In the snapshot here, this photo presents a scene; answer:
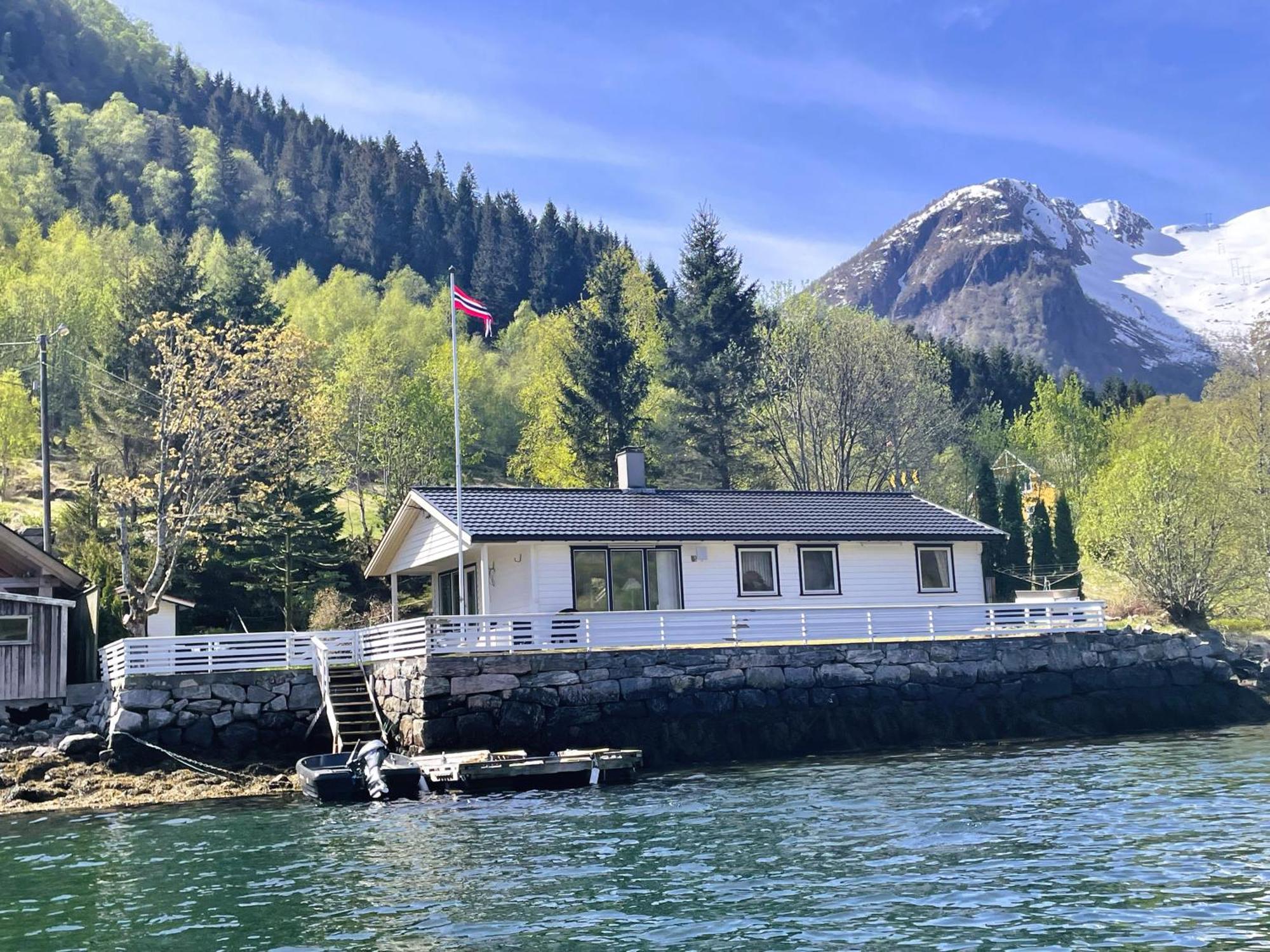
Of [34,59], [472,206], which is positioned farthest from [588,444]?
[34,59]

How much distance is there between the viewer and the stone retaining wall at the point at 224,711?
81.1 ft

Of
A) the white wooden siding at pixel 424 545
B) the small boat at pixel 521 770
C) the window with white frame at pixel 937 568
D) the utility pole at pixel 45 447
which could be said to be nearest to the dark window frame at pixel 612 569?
the white wooden siding at pixel 424 545

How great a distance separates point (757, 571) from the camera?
101 ft

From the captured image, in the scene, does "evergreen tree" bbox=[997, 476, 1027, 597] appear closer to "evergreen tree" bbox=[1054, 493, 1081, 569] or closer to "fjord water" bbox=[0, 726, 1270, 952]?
"evergreen tree" bbox=[1054, 493, 1081, 569]

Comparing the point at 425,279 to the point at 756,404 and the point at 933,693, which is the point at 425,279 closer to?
the point at 756,404

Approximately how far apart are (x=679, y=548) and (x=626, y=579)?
1599mm

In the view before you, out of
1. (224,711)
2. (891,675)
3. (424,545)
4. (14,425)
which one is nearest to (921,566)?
(891,675)

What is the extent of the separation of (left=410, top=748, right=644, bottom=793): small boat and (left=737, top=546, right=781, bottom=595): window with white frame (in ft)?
30.3

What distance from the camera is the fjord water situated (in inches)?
443

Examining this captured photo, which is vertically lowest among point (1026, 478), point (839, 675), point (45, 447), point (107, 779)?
point (107, 779)

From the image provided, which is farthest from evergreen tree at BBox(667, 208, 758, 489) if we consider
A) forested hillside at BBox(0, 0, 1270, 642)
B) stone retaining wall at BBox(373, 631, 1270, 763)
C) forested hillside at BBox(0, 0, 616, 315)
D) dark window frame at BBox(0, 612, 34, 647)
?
forested hillside at BBox(0, 0, 616, 315)

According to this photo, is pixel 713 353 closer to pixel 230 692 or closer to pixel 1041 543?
pixel 1041 543

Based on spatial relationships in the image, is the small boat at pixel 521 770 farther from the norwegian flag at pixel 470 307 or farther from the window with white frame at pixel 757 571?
the norwegian flag at pixel 470 307

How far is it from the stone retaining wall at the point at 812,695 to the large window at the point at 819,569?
4.03 meters
